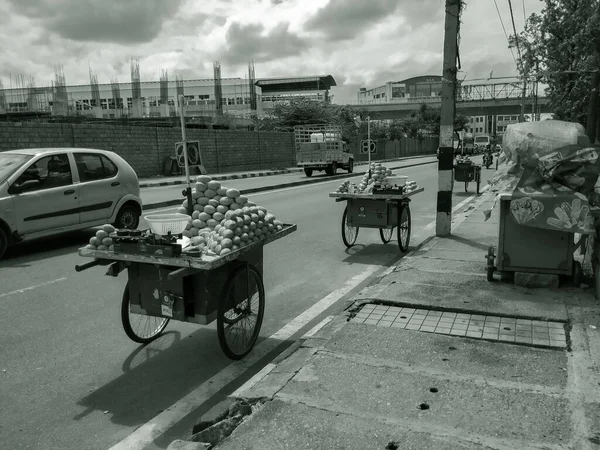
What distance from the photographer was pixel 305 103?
51.0 m

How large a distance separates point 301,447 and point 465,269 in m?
4.47

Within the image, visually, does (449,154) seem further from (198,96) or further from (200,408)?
(198,96)

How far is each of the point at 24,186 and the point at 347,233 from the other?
5.17 meters

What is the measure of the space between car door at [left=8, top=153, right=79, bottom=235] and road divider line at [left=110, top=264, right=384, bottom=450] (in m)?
4.97

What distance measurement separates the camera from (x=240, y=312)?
4613 mm

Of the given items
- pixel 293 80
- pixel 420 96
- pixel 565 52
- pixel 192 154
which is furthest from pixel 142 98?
pixel 192 154

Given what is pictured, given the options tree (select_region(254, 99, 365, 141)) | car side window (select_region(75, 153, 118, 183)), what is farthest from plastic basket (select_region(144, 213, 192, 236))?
tree (select_region(254, 99, 365, 141))

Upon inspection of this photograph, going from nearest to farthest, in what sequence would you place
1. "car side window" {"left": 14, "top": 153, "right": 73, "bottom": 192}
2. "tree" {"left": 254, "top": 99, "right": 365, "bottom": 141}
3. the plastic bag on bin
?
the plastic bag on bin, "car side window" {"left": 14, "top": 153, "right": 73, "bottom": 192}, "tree" {"left": 254, "top": 99, "right": 365, "bottom": 141}

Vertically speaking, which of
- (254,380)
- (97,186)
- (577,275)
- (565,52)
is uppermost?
(565,52)

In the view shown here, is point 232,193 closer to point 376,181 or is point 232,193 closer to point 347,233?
point 376,181

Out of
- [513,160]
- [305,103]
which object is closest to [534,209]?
[513,160]

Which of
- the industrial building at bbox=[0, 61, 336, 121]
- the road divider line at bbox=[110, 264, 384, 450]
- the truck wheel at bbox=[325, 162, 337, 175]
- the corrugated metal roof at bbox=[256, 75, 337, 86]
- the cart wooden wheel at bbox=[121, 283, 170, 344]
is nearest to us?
the road divider line at bbox=[110, 264, 384, 450]

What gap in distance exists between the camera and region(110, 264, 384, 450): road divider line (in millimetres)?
3340

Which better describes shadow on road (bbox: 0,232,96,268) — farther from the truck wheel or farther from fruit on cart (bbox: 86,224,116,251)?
the truck wheel
